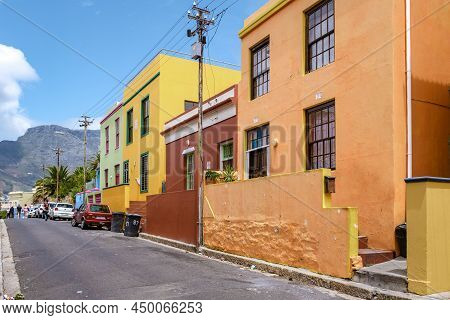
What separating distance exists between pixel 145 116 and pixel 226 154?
11.3 m

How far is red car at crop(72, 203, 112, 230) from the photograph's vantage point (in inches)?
1037

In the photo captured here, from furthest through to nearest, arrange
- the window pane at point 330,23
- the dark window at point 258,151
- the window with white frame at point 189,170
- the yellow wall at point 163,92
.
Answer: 1. the yellow wall at point 163,92
2. the window with white frame at point 189,170
3. the dark window at point 258,151
4. the window pane at point 330,23

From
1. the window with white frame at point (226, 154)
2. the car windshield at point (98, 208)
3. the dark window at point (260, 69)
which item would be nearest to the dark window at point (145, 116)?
the car windshield at point (98, 208)

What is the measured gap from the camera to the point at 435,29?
1093 centimetres

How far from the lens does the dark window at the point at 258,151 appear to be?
48.2ft

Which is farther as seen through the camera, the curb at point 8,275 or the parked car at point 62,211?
the parked car at point 62,211

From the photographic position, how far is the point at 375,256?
9.23 meters

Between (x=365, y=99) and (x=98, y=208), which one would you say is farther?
(x=98, y=208)

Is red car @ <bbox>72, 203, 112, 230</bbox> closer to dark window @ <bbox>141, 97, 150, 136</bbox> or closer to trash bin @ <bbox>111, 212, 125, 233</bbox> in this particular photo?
trash bin @ <bbox>111, 212, 125, 233</bbox>

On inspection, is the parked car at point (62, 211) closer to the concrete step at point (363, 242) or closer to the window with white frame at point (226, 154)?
the window with white frame at point (226, 154)

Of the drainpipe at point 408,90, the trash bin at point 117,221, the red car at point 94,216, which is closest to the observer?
the drainpipe at point 408,90

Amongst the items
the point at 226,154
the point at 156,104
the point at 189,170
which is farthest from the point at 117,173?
the point at 226,154

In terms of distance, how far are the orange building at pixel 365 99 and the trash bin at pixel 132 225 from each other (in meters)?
10.5

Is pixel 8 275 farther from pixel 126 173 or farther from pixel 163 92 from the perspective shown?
pixel 126 173
